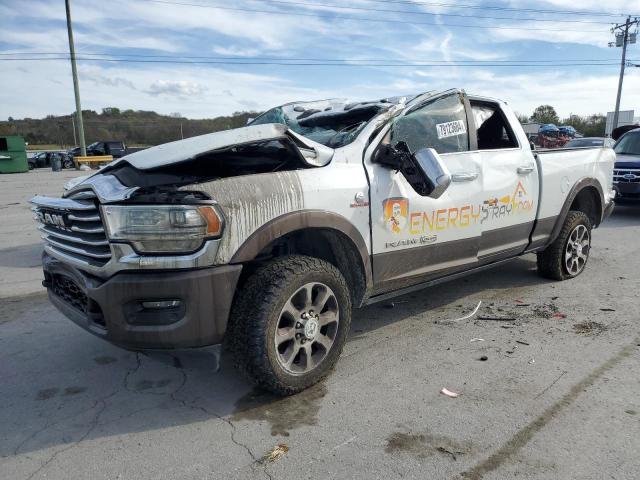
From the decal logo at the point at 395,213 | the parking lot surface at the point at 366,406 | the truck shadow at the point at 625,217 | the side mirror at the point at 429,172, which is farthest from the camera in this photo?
the truck shadow at the point at 625,217

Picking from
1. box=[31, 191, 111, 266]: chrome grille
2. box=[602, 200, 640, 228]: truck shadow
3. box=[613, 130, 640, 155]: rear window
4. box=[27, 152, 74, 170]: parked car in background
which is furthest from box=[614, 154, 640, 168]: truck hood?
box=[27, 152, 74, 170]: parked car in background

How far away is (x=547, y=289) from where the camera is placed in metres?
5.25

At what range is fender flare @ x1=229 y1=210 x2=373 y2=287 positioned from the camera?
277 cm

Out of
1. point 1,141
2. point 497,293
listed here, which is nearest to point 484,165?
point 497,293

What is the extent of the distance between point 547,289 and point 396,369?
8.55 feet

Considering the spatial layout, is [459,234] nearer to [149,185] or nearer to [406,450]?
[406,450]

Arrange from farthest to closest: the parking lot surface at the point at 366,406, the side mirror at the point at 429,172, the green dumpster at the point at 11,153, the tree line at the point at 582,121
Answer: the tree line at the point at 582,121 < the green dumpster at the point at 11,153 < the side mirror at the point at 429,172 < the parking lot surface at the point at 366,406

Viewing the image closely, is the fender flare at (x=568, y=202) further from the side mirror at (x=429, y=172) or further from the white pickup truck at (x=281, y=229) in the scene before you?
the side mirror at (x=429, y=172)

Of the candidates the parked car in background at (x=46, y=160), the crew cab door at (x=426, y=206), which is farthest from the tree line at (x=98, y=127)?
the crew cab door at (x=426, y=206)

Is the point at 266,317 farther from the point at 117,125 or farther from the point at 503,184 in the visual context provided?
the point at 117,125

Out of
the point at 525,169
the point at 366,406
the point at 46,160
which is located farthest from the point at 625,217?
the point at 46,160

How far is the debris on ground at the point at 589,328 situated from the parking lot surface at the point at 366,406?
16mm

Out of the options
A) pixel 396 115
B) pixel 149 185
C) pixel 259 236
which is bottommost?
pixel 259 236

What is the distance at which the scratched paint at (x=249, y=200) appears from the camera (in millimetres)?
2683
